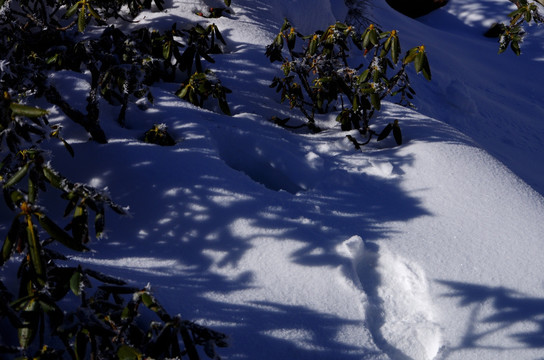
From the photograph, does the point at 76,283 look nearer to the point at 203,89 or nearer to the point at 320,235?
the point at 320,235

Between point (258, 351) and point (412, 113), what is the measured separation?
7.20 feet

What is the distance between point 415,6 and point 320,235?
7256 millimetres

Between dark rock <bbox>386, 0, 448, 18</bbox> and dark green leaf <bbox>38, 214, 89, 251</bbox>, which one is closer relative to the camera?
dark green leaf <bbox>38, 214, 89, 251</bbox>

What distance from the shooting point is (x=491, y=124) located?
448cm

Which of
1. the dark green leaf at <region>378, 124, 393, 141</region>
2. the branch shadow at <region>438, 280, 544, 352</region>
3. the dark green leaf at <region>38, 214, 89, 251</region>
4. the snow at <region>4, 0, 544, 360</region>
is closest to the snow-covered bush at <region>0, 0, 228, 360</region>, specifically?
the dark green leaf at <region>38, 214, 89, 251</region>

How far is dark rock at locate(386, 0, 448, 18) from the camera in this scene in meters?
7.82

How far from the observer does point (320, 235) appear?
1.84 m

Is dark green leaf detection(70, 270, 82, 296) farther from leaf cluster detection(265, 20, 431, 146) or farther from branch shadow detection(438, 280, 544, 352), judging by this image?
leaf cluster detection(265, 20, 431, 146)

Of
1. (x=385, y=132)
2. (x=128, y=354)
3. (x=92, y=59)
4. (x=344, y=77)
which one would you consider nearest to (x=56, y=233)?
(x=128, y=354)

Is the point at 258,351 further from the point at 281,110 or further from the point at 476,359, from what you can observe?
the point at 281,110

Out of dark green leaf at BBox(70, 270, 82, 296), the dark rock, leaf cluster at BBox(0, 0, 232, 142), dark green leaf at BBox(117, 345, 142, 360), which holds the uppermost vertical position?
the dark rock

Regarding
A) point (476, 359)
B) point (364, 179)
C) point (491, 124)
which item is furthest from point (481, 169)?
point (491, 124)

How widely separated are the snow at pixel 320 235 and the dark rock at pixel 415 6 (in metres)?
5.81

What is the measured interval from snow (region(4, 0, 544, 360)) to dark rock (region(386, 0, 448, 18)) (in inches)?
229
